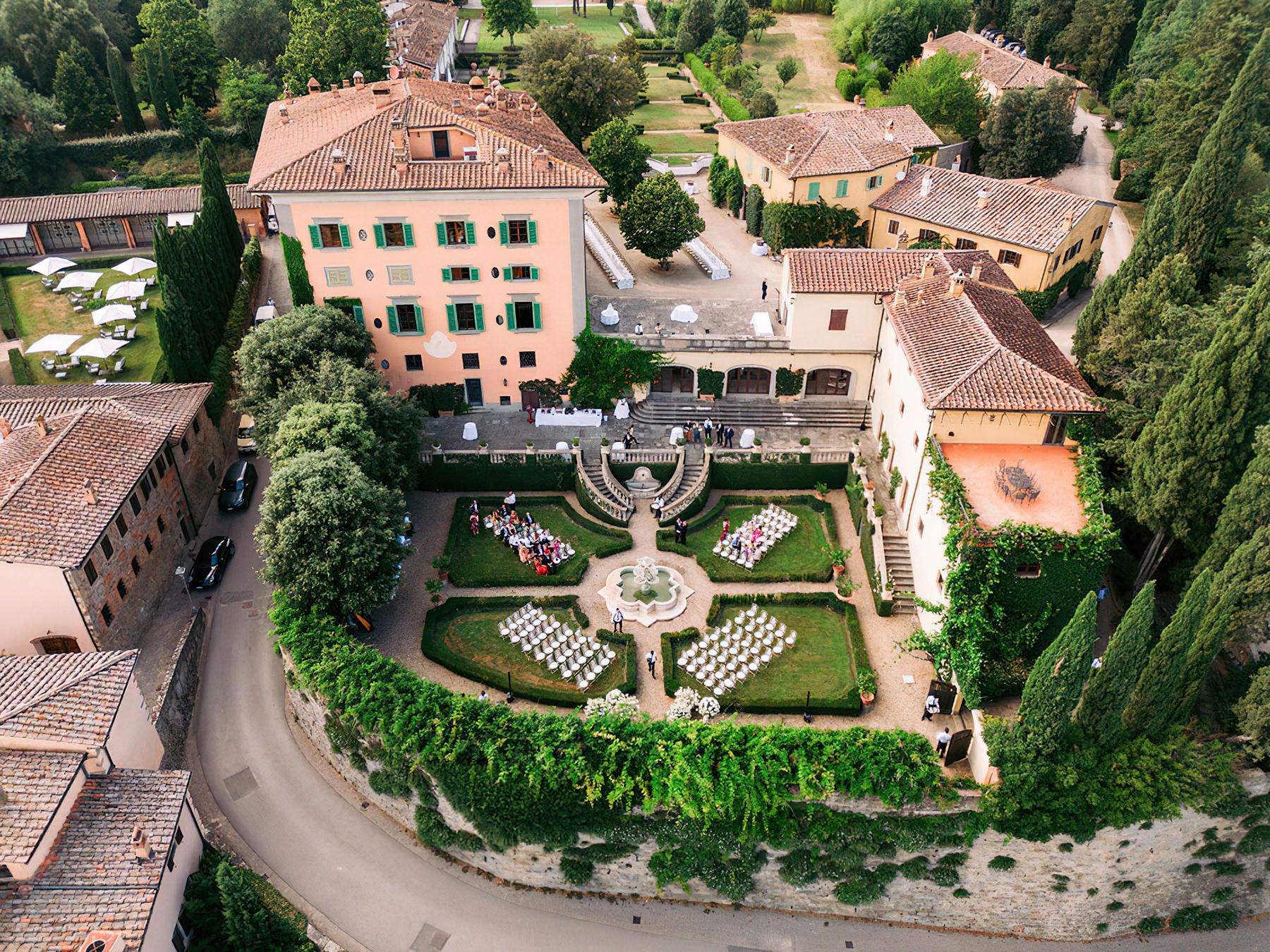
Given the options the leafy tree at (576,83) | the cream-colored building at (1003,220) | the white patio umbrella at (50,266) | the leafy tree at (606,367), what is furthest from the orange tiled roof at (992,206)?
the white patio umbrella at (50,266)

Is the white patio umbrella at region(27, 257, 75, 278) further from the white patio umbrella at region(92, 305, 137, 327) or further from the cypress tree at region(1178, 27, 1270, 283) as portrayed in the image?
the cypress tree at region(1178, 27, 1270, 283)

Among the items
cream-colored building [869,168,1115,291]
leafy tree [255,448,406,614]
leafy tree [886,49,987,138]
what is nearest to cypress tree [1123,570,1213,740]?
leafy tree [255,448,406,614]

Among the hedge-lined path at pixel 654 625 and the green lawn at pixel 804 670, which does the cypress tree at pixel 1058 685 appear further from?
the green lawn at pixel 804 670

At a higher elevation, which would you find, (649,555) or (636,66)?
(636,66)

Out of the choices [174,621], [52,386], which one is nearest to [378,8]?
[52,386]

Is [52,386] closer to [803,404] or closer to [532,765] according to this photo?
[532,765]

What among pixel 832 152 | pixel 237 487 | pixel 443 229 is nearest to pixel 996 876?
pixel 443 229

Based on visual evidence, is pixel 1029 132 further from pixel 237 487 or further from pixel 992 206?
pixel 237 487
